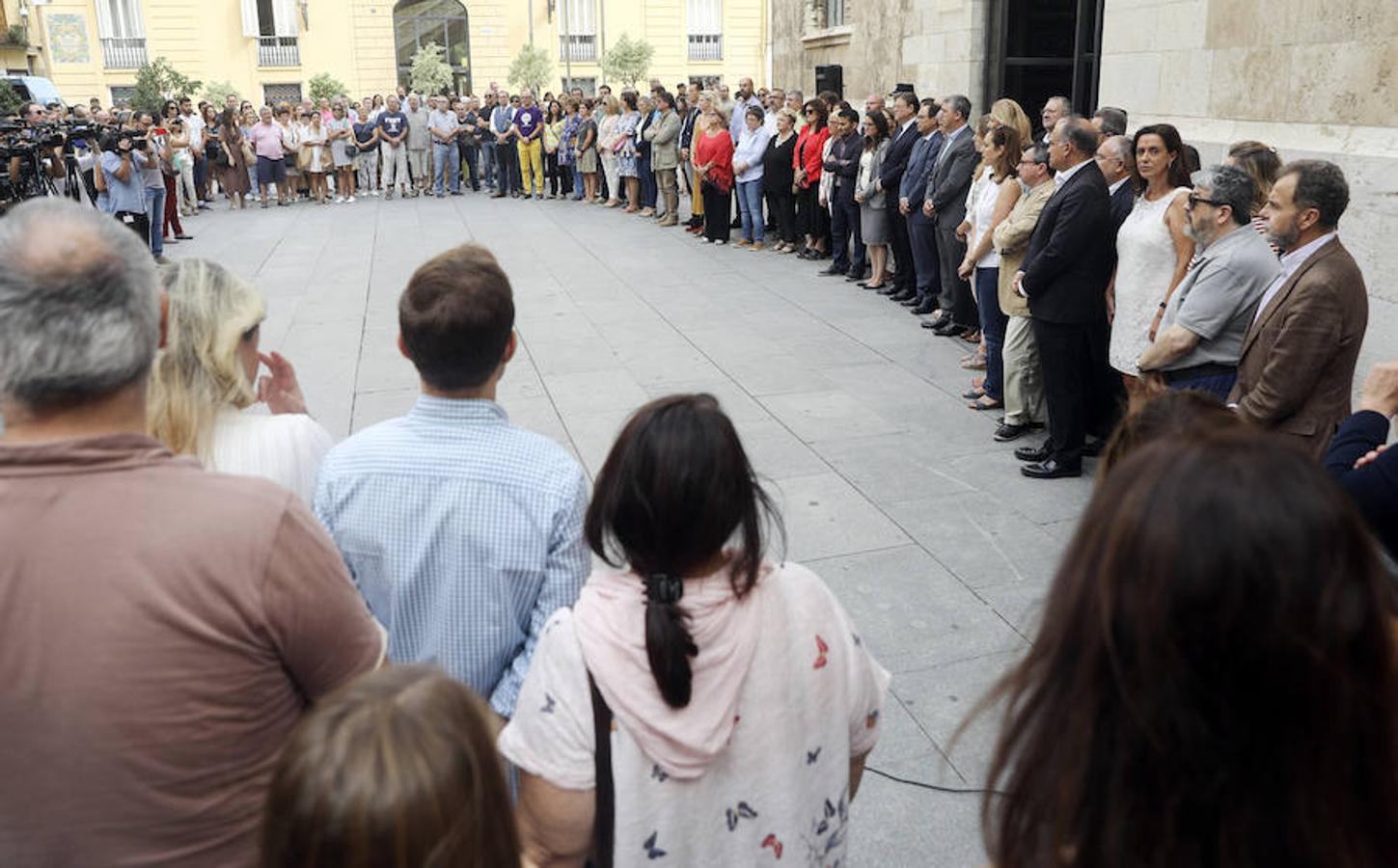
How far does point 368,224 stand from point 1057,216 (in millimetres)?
13149

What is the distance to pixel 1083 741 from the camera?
119 cm

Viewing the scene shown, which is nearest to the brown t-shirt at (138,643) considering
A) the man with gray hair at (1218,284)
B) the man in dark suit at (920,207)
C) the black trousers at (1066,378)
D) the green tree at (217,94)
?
the man with gray hair at (1218,284)

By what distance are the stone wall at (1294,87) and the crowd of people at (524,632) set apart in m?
3.63

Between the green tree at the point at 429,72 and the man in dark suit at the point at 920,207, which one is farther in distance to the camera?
the green tree at the point at 429,72

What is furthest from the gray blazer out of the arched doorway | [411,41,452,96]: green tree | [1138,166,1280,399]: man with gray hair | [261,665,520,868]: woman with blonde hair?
the arched doorway

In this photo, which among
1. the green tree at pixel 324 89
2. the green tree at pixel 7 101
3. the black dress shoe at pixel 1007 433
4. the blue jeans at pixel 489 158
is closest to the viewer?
the black dress shoe at pixel 1007 433

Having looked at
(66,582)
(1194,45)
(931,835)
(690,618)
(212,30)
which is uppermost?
(212,30)

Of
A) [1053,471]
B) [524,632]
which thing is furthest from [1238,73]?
[524,632]

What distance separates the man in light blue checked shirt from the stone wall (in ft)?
18.5

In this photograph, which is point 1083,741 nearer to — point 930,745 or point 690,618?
point 690,618

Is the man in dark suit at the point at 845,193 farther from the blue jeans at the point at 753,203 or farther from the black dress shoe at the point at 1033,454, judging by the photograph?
the black dress shoe at the point at 1033,454

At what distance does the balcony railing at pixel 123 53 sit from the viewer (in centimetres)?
3847

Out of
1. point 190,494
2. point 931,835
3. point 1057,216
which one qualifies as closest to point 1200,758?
point 190,494

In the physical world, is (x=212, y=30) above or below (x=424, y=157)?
above
